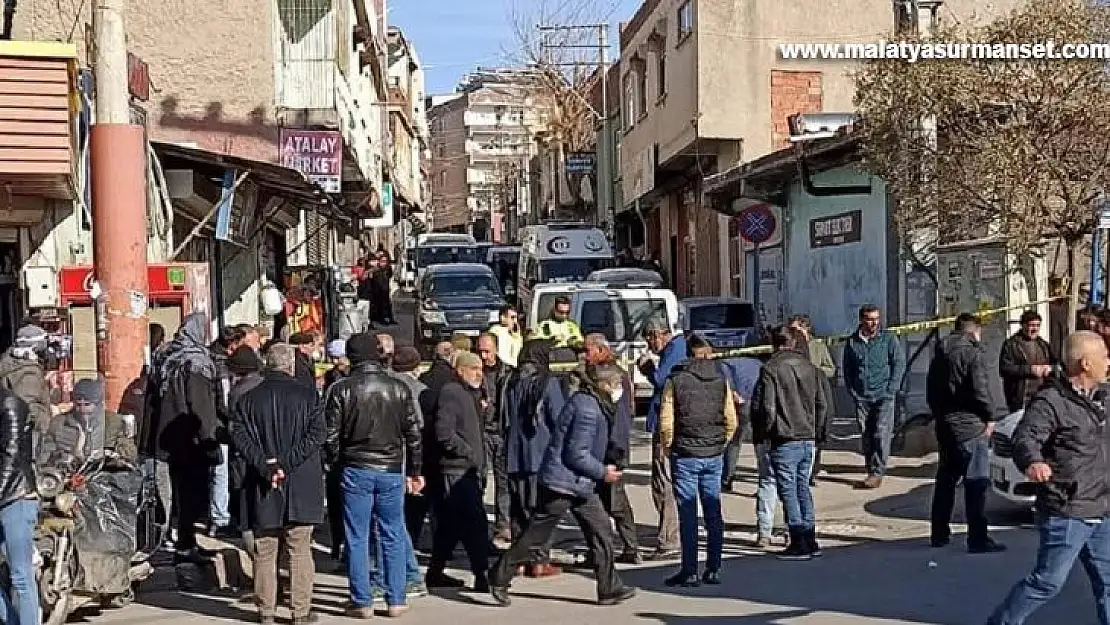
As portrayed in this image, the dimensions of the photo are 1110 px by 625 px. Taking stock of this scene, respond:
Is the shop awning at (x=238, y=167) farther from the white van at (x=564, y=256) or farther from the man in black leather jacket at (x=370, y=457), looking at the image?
the white van at (x=564, y=256)

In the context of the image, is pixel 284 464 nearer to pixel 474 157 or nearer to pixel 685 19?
pixel 685 19

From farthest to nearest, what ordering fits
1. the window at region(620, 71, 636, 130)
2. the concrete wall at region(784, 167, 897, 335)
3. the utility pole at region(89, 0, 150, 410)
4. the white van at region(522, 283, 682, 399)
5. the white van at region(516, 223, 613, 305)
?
the window at region(620, 71, 636, 130), the white van at region(516, 223, 613, 305), the concrete wall at region(784, 167, 897, 335), the white van at region(522, 283, 682, 399), the utility pole at region(89, 0, 150, 410)

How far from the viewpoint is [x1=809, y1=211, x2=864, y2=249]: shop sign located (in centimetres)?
2344

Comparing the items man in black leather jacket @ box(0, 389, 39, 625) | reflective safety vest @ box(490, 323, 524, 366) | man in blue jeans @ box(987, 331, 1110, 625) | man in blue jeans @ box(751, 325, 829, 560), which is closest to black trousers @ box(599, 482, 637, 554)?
man in blue jeans @ box(751, 325, 829, 560)

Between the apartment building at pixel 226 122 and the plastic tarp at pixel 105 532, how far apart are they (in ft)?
17.1

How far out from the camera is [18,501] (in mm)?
7906

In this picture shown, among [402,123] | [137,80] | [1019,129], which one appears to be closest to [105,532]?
[137,80]

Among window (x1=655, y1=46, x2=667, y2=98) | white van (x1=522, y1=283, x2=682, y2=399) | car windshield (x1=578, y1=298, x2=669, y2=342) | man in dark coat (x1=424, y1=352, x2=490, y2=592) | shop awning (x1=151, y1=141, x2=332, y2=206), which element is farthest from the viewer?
window (x1=655, y1=46, x2=667, y2=98)

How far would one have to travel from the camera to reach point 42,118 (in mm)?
12203

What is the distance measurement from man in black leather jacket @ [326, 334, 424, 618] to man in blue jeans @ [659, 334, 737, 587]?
1892 millimetres

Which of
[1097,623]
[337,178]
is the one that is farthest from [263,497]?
[337,178]

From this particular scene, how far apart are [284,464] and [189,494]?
1.93 meters

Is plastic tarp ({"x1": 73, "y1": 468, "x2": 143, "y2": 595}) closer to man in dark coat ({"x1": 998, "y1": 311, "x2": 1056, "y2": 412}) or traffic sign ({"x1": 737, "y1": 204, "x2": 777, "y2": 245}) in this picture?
man in dark coat ({"x1": 998, "y1": 311, "x2": 1056, "y2": 412})

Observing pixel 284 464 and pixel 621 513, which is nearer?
pixel 284 464
